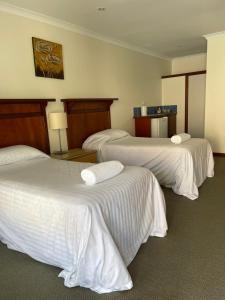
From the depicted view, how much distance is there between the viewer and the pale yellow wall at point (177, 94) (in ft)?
19.4

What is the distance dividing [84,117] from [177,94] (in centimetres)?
311

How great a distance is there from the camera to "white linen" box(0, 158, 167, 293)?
1.46 meters

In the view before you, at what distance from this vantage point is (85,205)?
1451 millimetres

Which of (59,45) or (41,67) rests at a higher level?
(59,45)

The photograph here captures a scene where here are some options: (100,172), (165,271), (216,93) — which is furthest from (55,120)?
(216,93)

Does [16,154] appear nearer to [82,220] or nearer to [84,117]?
[82,220]

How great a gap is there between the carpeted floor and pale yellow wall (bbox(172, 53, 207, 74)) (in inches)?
182

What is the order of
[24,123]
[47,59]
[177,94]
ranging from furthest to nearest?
[177,94] → [47,59] → [24,123]

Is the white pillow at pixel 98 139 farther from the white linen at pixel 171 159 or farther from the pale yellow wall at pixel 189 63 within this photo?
the pale yellow wall at pixel 189 63

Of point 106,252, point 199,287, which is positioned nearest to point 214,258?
point 199,287

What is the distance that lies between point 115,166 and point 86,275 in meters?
0.84

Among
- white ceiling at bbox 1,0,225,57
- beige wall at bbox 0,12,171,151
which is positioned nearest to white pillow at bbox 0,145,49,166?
beige wall at bbox 0,12,171,151

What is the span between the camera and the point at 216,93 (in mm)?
4734

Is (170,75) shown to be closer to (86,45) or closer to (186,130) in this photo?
(186,130)
